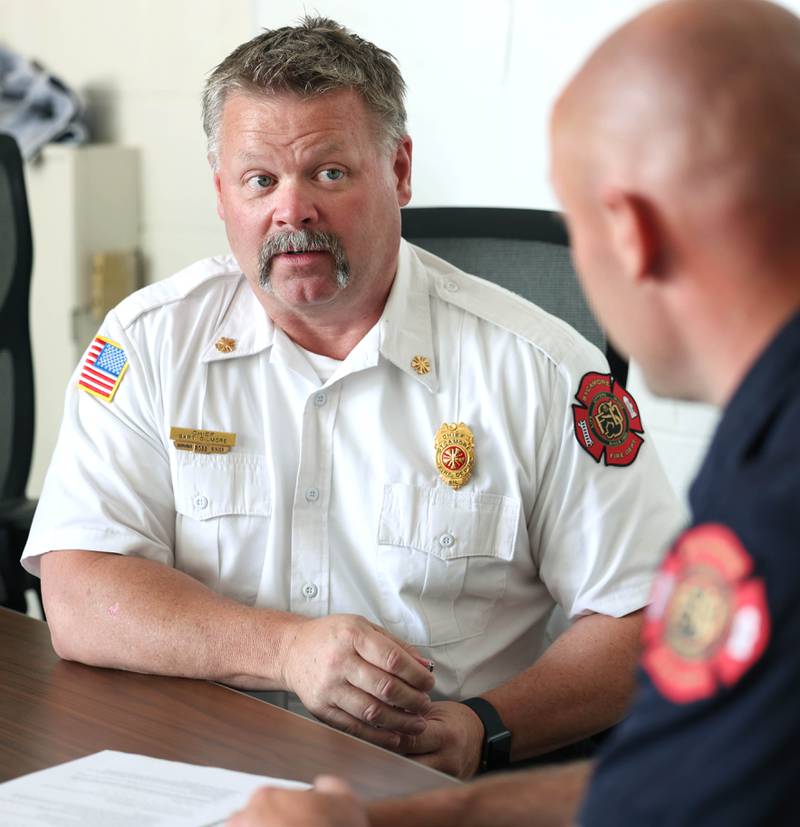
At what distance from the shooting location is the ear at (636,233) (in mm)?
648

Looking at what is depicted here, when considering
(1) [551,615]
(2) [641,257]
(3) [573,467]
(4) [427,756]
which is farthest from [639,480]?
(2) [641,257]

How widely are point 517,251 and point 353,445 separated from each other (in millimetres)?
362

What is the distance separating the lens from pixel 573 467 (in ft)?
5.08

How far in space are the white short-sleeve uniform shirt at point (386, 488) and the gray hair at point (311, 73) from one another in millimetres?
275

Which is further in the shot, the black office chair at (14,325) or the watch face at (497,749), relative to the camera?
the black office chair at (14,325)

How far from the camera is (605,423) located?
62.2 inches

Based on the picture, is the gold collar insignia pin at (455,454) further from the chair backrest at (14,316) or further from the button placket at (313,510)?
the chair backrest at (14,316)

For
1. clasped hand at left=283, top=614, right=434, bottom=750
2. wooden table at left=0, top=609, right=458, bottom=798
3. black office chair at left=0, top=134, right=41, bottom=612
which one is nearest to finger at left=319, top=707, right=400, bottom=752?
clasped hand at left=283, top=614, right=434, bottom=750

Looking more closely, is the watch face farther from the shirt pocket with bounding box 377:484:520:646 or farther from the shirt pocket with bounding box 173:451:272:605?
the shirt pocket with bounding box 173:451:272:605

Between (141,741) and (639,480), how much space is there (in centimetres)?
74

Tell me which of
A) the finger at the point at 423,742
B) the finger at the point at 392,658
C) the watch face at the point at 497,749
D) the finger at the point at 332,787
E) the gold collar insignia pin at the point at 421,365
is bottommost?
the watch face at the point at 497,749

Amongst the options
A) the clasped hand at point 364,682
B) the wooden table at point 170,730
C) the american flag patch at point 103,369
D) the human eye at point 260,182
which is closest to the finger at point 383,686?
the clasped hand at point 364,682

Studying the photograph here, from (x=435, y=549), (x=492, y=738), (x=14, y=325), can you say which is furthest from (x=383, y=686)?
(x=14, y=325)

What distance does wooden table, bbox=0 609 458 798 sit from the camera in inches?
41.5
